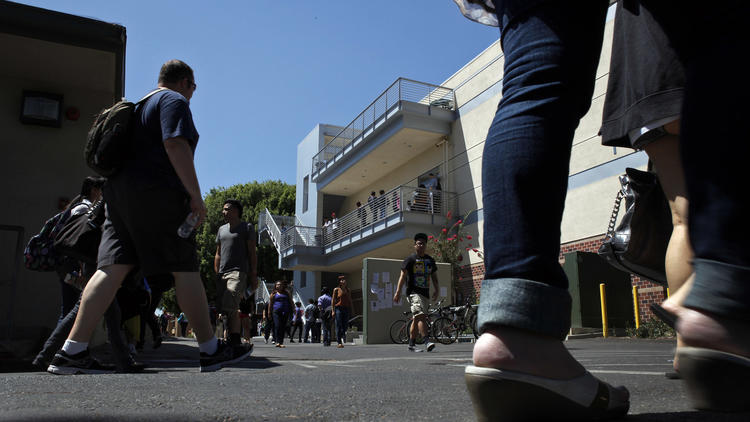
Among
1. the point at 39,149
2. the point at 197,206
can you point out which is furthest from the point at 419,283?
the point at 197,206

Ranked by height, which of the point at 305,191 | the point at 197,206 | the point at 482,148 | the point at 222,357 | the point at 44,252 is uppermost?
the point at 305,191

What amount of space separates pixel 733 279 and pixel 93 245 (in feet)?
13.1

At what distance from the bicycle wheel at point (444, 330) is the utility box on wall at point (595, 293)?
306 cm

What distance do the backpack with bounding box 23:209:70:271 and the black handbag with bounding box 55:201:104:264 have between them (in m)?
0.55

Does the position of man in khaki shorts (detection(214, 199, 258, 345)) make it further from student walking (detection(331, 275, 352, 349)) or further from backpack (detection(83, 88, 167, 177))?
student walking (detection(331, 275, 352, 349))

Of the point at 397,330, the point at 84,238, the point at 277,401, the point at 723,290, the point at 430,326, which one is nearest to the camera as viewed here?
the point at 723,290

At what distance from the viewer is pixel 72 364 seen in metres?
3.23

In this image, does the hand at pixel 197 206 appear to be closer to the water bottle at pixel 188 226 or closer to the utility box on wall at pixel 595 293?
the water bottle at pixel 188 226

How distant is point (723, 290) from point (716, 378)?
146 mm

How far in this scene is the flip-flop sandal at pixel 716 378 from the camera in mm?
916

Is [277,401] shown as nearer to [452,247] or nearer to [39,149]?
[39,149]

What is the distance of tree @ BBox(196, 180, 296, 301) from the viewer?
134ft

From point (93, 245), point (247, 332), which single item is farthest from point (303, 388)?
point (247, 332)

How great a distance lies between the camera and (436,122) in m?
22.5
